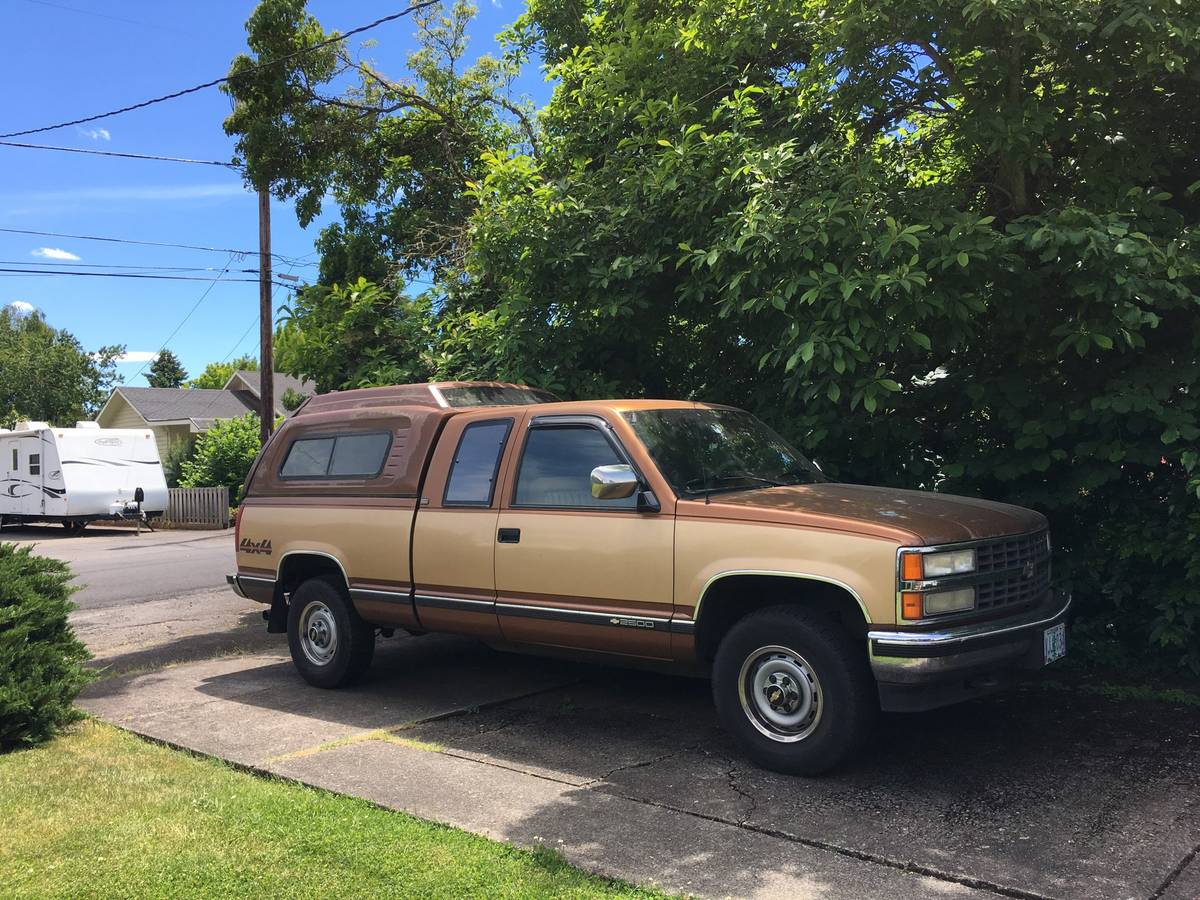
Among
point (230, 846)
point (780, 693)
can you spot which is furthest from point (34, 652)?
point (780, 693)

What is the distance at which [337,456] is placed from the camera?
7238 mm

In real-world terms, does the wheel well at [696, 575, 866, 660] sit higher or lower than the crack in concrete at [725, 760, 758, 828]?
higher

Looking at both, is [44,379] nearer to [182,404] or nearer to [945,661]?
[182,404]

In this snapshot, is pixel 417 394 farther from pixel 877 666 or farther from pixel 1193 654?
pixel 1193 654

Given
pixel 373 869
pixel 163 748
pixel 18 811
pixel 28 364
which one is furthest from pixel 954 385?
pixel 28 364

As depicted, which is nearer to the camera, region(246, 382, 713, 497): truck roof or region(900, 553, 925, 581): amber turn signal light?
region(900, 553, 925, 581): amber turn signal light

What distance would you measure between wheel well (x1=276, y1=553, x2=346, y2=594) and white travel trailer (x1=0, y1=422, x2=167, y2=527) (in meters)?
18.8

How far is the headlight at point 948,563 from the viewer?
4.53 meters

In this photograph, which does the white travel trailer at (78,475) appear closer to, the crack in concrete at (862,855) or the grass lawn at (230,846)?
the grass lawn at (230,846)

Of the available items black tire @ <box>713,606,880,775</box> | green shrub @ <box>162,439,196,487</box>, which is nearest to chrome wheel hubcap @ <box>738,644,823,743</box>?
black tire @ <box>713,606,880,775</box>

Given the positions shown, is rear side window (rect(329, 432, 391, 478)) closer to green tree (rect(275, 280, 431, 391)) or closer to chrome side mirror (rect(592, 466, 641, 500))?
chrome side mirror (rect(592, 466, 641, 500))

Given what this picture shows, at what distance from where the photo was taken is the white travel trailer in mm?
23531

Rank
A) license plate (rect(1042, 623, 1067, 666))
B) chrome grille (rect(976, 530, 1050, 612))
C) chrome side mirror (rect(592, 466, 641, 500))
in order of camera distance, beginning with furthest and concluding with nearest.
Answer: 1. chrome side mirror (rect(592, 466, 641, 500))
2. license plate (rect(1042, 623, 1067, 666))
3. chrome grille (rect(976, 530, 1050, 612))

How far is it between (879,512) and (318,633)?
427 cm
